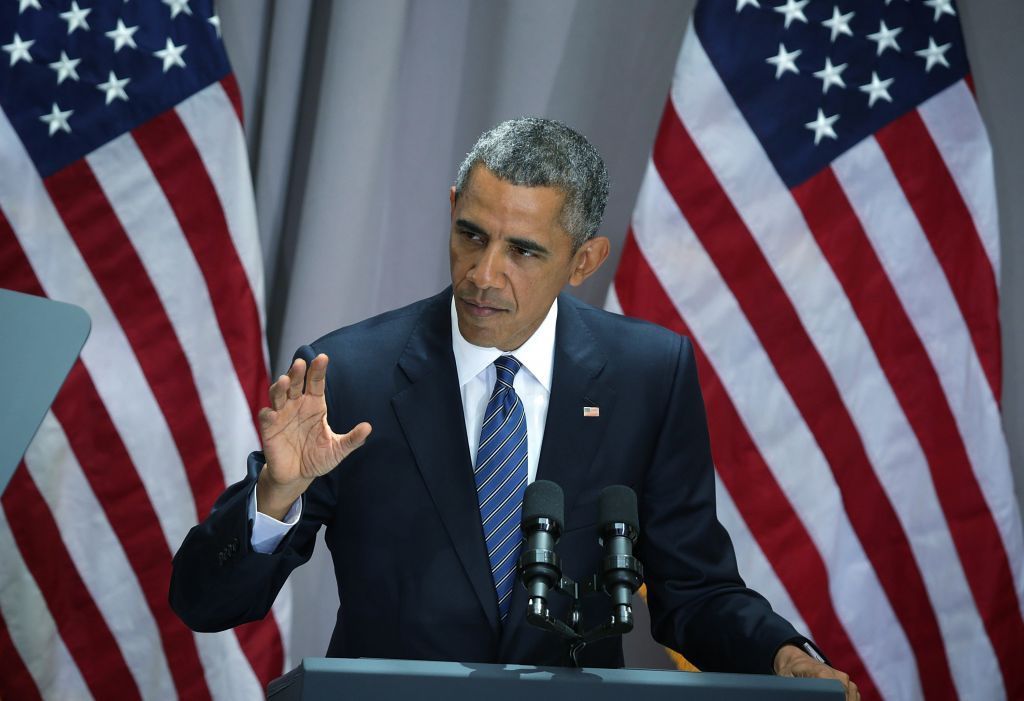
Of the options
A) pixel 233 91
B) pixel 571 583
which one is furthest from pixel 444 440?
pixel 233 91

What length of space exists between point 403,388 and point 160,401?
57.7 inches

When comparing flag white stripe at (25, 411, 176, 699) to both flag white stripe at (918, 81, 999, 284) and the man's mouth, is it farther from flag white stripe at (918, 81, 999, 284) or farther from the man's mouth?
flag white stripe at (918, 81, 999, 284)

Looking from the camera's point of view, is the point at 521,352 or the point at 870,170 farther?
the point at 870,170

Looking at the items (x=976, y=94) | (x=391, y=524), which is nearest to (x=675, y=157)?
(x=976, y=94)

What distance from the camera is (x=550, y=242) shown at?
2139mm

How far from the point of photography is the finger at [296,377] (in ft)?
5.94

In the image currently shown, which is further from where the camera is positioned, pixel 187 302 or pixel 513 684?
pixel 187 302

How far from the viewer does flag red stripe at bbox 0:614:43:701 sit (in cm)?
336

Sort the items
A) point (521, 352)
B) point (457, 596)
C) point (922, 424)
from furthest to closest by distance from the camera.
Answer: point (922, 424) → point (521, 352) → point (457, 596)

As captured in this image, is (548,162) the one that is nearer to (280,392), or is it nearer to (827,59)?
(280,392)

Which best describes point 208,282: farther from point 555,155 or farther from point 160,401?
point 555,155

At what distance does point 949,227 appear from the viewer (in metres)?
3.29

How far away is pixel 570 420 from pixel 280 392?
62 cm

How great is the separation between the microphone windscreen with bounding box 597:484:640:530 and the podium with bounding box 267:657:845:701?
20 centimetres
